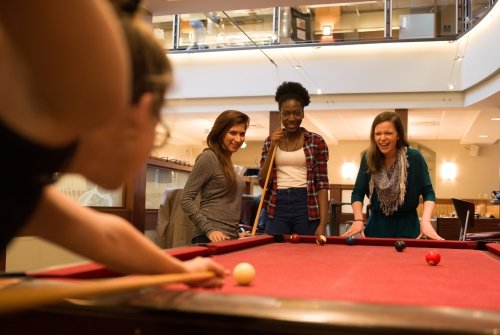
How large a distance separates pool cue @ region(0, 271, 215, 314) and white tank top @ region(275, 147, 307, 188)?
2551 mm

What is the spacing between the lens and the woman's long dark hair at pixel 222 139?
3434 mm

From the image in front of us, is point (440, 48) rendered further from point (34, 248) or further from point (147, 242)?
point (147, 242)

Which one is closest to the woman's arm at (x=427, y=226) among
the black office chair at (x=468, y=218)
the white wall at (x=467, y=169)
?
the black office chair at (x=468, y=218)

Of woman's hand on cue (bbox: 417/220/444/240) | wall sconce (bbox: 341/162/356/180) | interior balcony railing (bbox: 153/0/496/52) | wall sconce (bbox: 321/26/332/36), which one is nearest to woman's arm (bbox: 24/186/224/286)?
woman's hand on cue (bbox: 417/220/444/240)

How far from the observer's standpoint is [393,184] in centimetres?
363

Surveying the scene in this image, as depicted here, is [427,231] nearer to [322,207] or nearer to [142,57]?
[322,207]

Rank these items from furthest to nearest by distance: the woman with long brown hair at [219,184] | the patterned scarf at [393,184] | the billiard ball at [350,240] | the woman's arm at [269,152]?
the woman's arm at [269,152]
the patterned scarf at [393,184]
the woman with long brown hair at [219,184]
the billiard ball at [350,240]

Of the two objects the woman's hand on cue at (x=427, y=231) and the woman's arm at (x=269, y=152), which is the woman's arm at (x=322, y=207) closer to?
the woman's arm at (x=269, y=152)

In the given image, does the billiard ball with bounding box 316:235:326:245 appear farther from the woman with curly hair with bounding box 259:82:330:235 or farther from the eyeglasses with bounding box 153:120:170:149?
the eyeglasses with bounding box 153:120:170:149

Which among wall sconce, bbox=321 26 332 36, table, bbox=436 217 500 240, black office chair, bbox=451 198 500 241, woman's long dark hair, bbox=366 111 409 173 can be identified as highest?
wall sconce, bbox=321 26 332 36

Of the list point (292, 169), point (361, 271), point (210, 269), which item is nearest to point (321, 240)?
point (292, 169)

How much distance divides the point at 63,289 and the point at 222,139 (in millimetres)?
2645

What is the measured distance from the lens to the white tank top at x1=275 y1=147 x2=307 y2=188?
3.90m

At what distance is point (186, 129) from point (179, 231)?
31.7 feet
